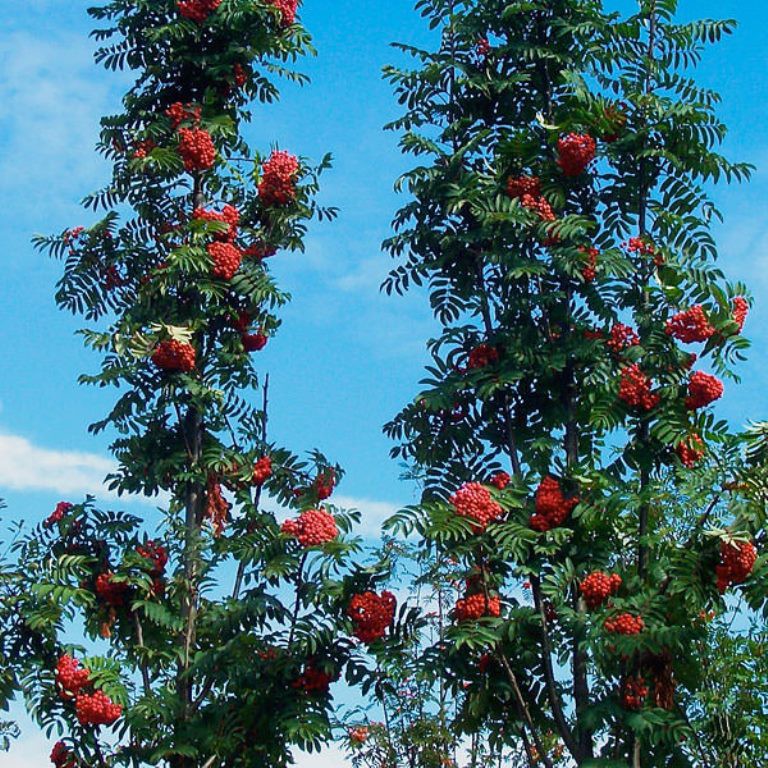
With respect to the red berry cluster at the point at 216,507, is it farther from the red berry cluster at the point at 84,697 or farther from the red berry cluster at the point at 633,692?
the red berry cluster at the point at 633,692

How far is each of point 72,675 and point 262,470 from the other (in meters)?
1.84

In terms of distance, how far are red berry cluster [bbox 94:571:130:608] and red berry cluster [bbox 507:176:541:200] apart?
12.2ft

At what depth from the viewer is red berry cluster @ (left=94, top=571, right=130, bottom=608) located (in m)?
8.09

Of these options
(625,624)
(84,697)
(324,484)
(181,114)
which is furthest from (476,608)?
(181,114)

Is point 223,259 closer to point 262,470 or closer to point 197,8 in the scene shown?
point 262,470

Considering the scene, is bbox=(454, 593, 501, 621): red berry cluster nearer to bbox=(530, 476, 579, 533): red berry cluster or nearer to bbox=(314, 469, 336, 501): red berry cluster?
bbox=(530, 476, 579, 533): red berry cluster

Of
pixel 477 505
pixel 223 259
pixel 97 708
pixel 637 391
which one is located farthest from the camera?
pixel 223 259

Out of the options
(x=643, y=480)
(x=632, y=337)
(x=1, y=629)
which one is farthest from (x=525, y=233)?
(x=1, y=629)

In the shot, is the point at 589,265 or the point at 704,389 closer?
the point at 704,389

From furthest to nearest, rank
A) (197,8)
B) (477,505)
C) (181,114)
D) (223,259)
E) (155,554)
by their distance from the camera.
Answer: (197,8) → (181,114) → (223,259) → (155,554) → (477,505)

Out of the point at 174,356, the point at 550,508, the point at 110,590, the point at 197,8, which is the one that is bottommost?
the point at 110,590

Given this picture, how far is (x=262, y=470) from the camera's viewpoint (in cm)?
843

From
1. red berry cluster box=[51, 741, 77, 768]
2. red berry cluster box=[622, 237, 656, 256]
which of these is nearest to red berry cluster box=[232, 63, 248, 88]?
red berry cluster box=[622, 237, 656, 256]

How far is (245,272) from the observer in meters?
8.99
